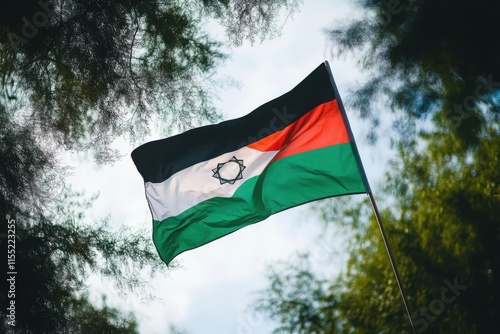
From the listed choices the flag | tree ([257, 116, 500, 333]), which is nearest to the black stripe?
the flag

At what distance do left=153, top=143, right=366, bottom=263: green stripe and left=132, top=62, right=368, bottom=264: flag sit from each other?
0.03 ft

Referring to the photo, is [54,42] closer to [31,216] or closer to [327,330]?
[31,216]

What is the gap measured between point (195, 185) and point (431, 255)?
5024mm

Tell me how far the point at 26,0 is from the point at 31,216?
12.6 ft

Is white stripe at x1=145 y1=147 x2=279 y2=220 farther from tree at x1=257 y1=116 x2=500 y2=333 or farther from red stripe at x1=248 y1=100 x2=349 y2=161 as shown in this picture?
tree at x1=257 y1=116 x2=500 y2=333

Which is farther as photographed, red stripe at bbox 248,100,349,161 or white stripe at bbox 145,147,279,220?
white stripe at bbox 145,147,279,220

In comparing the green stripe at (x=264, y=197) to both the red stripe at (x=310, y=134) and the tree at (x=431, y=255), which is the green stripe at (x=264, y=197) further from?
the tree at (x=431, y=255)

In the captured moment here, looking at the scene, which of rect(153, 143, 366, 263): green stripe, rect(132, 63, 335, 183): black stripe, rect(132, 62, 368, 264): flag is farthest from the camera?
rect(132, 63, 335, 183): black stripe

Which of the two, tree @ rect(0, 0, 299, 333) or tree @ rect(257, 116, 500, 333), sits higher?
tree @ rect(0, 0, 299, 333)

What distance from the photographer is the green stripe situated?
582 cm

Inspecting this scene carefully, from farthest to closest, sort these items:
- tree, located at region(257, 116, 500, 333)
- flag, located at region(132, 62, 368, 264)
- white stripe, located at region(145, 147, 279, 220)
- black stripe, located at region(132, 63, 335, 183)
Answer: tree, located at region(257, 116, 500, 333), white stripe, located at region(145, 147, 279, 220), black stripe, located at region(132, 63, 335, 183), flag, located at region(132, 62, 368, 264)

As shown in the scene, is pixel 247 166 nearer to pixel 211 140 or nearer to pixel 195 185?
pixel 211 140

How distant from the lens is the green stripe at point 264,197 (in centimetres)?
582

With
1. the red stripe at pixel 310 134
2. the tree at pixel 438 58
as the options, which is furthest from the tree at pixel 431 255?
the red stripe at pixel 310 134
